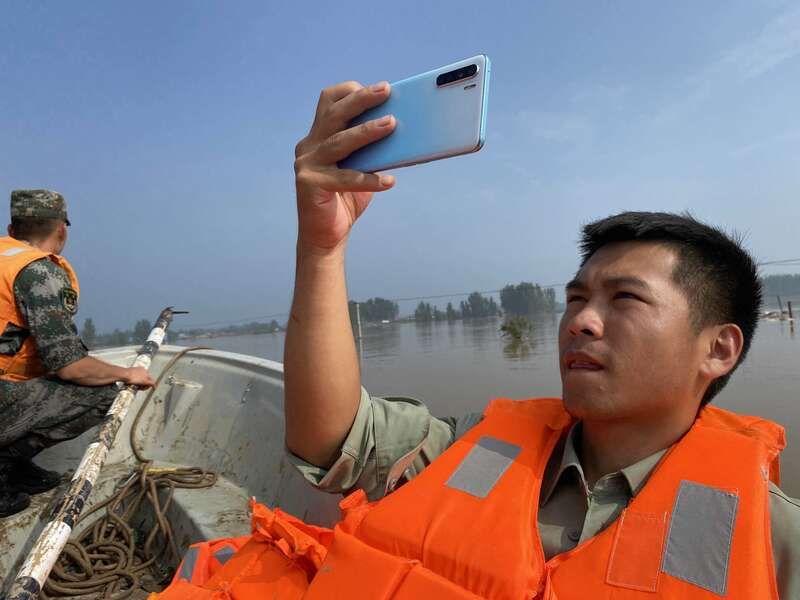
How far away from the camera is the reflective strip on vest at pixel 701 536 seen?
0.94 metres

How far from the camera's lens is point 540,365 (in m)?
7.37

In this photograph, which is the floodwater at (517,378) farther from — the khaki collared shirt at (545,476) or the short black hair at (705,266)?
the khaki collared shirt at (545,476)

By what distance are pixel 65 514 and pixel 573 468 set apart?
1.77 m

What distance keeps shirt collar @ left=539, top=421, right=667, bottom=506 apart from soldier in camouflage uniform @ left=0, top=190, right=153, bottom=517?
2213 mm

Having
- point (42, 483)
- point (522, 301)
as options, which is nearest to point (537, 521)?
point (42, 483)

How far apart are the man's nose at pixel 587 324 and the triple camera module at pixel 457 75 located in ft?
2.06

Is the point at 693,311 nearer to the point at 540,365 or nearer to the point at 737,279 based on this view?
the point at 737,279

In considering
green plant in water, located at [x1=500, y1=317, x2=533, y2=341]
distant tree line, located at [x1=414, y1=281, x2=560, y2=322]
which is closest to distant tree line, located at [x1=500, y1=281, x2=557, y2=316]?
distant tree line, located at [x1=414, y1=281, x2=560, y2=322]

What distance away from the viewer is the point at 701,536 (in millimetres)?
1004

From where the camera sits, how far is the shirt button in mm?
1196

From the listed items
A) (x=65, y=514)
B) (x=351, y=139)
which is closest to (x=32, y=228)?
(x=65, y=514)

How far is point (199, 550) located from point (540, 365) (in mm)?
6297

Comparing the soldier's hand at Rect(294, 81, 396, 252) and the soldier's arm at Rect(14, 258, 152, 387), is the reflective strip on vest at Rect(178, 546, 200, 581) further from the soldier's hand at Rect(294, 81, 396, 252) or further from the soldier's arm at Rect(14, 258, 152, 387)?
the soldier's arm at Rect(14, 258, 152, 387)

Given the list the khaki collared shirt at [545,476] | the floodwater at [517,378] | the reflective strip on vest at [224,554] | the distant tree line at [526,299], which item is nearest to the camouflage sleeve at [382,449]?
the khaki collared shirt at [545,476]
